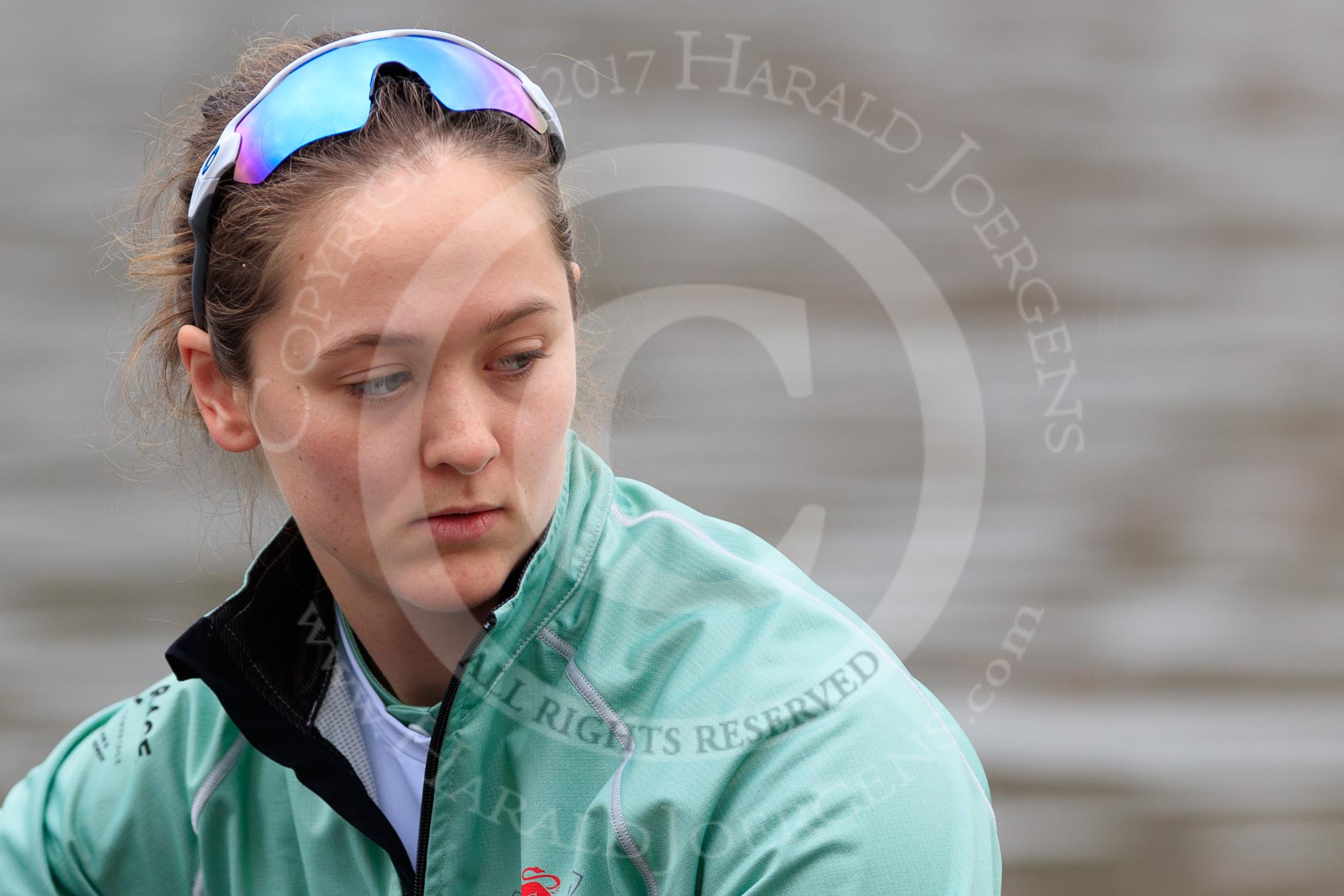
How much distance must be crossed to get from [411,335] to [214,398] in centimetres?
24

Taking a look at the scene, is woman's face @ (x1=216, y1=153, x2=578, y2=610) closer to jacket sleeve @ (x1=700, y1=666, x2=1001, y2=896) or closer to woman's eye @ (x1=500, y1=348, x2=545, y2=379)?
woman's eye @ (x1=500, y1=348, x2=545, y2=379)

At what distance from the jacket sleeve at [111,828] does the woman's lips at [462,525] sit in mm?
309

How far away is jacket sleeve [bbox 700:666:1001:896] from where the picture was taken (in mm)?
715

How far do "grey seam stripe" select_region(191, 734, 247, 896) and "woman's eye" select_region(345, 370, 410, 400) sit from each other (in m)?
0.31

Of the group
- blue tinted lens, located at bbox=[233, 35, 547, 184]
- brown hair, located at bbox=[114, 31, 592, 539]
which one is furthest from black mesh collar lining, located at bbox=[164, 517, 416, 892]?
blue tinted lens, located at bbox=[233, 35, 547, 184]

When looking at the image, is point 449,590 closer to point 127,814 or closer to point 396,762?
point 396,762

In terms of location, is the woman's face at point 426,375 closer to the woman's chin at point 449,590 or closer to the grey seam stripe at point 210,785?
the woman's chin at point 449,590

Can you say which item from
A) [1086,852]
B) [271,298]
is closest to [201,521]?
[271,298]

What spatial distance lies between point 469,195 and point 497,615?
269 mm

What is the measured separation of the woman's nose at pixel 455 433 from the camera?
2.62 feet

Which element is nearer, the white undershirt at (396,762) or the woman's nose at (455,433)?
the woman's nose at (455,433)

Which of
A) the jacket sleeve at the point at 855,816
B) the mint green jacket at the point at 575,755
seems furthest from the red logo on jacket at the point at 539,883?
the jacket sleeve at the point at 855,816

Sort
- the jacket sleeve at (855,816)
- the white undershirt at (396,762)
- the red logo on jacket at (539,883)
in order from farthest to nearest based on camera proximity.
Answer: the white undershirt at (396,762) → the red logo on jacket at (539,883) → the jacket sleeve at (855,816)

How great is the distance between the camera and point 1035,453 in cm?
164
